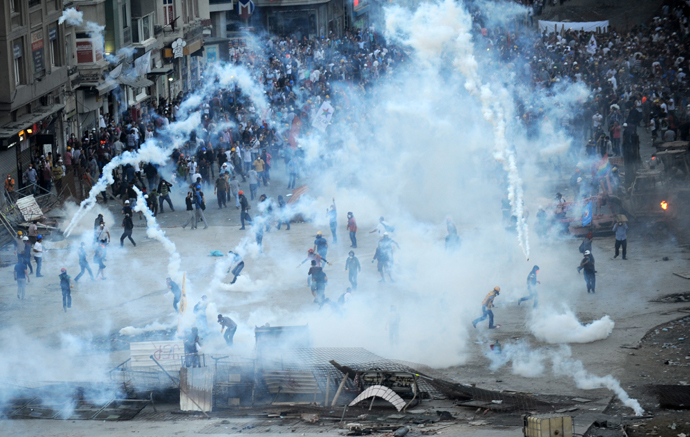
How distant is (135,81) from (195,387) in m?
24.2

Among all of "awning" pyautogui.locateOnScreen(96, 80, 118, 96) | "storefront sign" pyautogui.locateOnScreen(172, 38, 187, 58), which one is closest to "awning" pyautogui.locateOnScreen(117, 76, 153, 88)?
"awning" pyautogui.locateOnScreen(96, 80, 118, 96)

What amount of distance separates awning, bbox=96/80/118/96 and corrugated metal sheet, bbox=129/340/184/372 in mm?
20081

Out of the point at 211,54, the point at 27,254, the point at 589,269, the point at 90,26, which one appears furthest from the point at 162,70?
the point at 589,269

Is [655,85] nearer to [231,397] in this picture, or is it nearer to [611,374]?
[611,374]

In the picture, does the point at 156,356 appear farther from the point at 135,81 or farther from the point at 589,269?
the point at 135,81

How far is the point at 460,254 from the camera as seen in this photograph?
2352cm

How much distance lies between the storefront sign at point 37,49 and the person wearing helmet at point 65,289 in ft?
37.4

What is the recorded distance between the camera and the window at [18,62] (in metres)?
28.6

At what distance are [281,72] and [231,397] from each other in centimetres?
2750

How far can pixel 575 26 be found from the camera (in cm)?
4684

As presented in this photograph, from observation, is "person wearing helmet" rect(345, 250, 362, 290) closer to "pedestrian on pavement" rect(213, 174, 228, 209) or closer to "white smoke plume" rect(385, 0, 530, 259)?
"white smoke plume" rect(385, 0, 530, 259)

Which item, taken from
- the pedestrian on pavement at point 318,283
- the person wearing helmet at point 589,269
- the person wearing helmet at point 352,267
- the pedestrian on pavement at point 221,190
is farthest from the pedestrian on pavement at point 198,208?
the person wearing helmet at point 589,269

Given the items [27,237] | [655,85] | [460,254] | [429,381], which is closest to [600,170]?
[460,254]

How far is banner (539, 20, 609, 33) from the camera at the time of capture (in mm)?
45969
